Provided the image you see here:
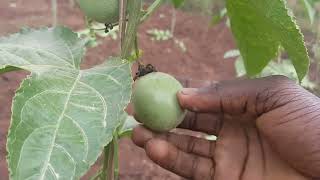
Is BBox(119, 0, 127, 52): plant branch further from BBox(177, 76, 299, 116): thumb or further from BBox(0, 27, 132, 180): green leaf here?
BBox(177, 76, 299, 116): thumb

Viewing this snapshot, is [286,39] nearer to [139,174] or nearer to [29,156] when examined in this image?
[29,156]

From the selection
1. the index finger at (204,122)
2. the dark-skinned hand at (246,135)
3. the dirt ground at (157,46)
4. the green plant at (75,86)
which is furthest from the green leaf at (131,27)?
the dirt ground at (157,46)

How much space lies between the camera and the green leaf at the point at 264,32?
1.03m

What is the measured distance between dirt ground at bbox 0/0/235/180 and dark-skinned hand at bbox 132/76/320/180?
1958mm

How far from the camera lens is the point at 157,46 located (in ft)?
18.0

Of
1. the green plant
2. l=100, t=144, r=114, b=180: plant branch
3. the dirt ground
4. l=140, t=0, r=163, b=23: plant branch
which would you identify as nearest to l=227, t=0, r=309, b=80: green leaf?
the green plant

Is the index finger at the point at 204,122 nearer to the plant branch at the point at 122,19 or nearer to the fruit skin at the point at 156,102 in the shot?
the fruit skin at the point at 156,102

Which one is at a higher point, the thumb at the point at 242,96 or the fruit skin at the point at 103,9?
the fruit skin at the point at 103,9

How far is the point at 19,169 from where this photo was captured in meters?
0.86

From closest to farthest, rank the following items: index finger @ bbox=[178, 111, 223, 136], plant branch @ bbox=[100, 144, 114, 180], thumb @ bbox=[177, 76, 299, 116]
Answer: plant branch @ bbox=[100, 144, 114, 180] < thumb @ bbox=[177, 76, 299, 116] < index finger @ bbox=[178, 111, 223, 136]

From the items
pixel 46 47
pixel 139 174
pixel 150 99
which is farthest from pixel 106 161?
pixel 139 174

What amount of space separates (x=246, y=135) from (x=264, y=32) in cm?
37

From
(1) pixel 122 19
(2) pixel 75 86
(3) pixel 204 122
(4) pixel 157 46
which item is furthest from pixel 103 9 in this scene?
(4) pixel 157 46

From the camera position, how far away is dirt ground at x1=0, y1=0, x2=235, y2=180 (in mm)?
4128
